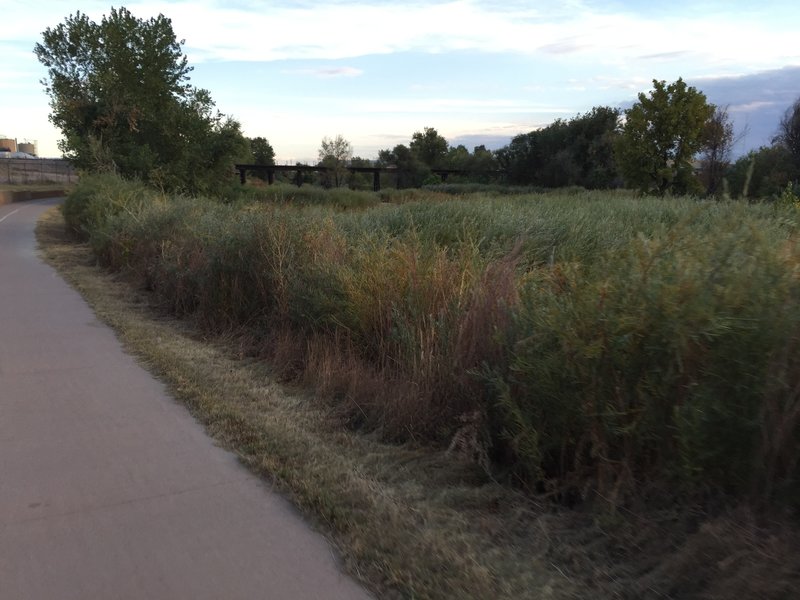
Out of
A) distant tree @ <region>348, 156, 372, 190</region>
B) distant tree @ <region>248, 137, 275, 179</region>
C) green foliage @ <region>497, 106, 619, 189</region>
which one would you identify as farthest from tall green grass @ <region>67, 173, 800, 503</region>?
distant tree @ <region>248, 137, 275, 179</region>

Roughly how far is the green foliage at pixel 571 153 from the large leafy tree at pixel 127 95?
32.4 metres

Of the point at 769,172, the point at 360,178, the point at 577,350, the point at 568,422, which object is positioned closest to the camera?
the point at 577,350

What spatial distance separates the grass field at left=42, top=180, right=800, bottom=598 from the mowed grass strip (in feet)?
0.05

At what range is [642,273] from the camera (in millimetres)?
4281

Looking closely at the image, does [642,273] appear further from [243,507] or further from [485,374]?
[243,507]

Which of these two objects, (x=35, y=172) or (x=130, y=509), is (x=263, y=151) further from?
(x=130, y=509)

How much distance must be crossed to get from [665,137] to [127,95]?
82.8 ft

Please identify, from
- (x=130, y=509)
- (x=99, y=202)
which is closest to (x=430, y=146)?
(x=99, y=202)

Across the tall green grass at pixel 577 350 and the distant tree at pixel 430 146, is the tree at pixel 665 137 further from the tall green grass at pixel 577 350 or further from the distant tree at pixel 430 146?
the distant tree at pixel 430 146

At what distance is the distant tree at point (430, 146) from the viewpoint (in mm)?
92188

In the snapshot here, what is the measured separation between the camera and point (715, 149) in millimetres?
36812

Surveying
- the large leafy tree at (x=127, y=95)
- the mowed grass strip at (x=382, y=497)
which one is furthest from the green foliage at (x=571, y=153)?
the mowed grass strip at (x=382, y=497)

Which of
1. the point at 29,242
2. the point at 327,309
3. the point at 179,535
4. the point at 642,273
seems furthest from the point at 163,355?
the point at 29,242

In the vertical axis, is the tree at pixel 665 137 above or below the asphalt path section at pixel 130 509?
above
